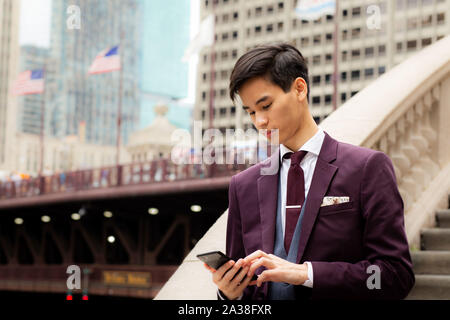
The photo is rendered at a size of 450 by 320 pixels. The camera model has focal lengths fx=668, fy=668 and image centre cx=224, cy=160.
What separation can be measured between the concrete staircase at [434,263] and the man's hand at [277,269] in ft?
7.94

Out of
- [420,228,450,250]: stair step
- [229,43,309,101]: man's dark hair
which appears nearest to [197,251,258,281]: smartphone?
[229,43,309,101]: man's dark hair

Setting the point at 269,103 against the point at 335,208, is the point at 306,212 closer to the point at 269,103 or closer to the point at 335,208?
the point at 335,208

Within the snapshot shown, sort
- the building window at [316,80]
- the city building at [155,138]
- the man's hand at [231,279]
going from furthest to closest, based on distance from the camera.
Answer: the building window at [316,80] → the city building at [155,138] → the man's hand at [231,279]

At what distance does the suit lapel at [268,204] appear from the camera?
2260 millimetres

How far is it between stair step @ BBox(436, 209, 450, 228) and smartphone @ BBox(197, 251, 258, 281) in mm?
3794

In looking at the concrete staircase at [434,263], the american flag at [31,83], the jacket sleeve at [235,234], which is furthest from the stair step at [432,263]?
the american flag at [31,83]

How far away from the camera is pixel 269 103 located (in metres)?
2.21

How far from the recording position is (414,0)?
80.4 meters

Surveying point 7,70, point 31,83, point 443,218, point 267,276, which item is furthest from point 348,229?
point 7,70

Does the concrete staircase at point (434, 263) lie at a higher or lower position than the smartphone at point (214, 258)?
lower

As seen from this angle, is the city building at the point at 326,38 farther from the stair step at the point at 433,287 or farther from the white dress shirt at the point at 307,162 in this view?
the white dress shirt at the point at 307,162

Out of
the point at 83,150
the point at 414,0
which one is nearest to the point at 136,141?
the point at 414,0

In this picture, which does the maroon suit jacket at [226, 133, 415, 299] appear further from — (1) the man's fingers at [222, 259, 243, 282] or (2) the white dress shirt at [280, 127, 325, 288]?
(1) the man's fingers at [222, 259, 243, 282]
